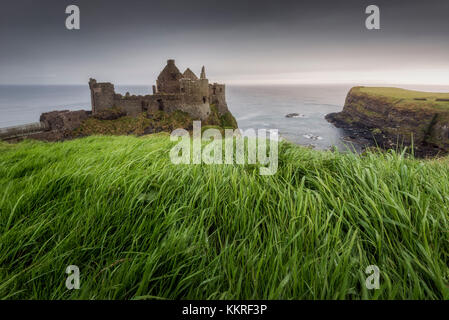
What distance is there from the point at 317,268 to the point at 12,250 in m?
2.39

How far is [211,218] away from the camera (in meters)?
1.98

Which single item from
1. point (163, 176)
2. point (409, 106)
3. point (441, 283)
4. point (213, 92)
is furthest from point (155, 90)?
point (409, 106)

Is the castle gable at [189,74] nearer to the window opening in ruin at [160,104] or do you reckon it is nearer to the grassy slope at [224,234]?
the window opening in ruin at [160,104]

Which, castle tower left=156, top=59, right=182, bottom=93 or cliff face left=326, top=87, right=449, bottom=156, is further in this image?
cliff face left=326, top=87, right=449, bottom=156

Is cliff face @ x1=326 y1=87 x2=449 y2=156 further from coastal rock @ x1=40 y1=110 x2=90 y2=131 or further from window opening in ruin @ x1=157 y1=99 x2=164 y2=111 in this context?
coastal rock @ x1=40 y1=110 x2=90 y2=131

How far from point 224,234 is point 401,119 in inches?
2936

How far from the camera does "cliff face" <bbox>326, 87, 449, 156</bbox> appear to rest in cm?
4700

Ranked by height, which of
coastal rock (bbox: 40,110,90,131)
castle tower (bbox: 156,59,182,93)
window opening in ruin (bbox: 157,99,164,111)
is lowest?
coastal rock (bbox: 40,110,90,131)

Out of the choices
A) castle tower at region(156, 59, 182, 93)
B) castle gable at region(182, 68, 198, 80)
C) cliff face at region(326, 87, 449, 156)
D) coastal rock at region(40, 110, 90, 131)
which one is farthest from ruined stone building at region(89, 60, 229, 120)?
cliff face at region(326, 87, 449, 156)

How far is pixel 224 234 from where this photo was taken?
1.89 meters

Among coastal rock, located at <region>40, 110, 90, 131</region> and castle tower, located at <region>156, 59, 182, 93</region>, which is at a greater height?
castle tower, located at <region>156, 59, 182, 93</region>

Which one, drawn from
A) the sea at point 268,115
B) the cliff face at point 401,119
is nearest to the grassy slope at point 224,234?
the sea at point 268,115

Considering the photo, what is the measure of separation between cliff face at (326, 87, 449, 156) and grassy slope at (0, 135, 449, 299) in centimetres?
4296

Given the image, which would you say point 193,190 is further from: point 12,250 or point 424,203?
point 424,203
